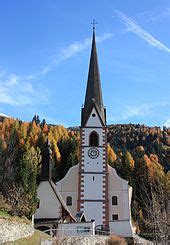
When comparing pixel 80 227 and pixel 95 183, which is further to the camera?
pixel 95 183

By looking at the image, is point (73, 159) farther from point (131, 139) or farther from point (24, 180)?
point (131, 139)

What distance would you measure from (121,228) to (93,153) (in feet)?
33.8

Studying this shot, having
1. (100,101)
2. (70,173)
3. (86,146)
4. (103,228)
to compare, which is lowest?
(103,228)

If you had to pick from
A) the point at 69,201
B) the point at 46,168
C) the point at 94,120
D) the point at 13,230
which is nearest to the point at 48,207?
the point at 46,168

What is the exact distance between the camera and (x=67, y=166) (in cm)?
7419

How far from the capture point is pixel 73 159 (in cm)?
7281

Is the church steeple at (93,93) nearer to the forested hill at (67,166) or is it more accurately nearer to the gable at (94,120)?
the gable at (94,120)

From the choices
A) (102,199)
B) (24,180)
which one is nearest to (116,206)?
(102,199)

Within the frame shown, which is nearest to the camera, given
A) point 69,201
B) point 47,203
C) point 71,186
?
point 47,203

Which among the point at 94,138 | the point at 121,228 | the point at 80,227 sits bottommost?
the point at 121,228

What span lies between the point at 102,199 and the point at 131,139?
4826 inches

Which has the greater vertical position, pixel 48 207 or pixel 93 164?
pixel 93 164

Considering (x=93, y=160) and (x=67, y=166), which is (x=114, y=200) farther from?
(x=67, y=166)

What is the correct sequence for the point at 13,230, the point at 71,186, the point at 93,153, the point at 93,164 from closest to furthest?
the point at 13,230 → the point at 93,164 → the point at 71,186 → the point at 93,153
